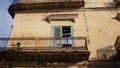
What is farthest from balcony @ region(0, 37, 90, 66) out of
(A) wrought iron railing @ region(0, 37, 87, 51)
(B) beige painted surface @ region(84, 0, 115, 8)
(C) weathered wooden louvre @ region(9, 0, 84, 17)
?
(B) beige painted surface @ region(84, 0, 115, 8)

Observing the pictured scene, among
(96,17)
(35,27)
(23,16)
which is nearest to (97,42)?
(96,17)

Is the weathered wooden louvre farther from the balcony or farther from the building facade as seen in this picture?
the balcony

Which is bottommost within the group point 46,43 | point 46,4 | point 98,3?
point 46,43

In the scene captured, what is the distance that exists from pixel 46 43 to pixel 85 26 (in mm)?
2610

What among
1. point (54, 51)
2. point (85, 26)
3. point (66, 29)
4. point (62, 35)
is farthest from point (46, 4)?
point (54, 51)

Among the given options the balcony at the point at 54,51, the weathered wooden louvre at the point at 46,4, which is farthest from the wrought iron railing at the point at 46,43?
the weathered wooden louvre at the point at 46,4

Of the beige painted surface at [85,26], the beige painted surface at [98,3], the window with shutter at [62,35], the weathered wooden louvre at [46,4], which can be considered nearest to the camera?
the window with shutter at [62,35]

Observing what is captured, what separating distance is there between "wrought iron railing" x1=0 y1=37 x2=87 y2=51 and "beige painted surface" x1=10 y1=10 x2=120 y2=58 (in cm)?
52

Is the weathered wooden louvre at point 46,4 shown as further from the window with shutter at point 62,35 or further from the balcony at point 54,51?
the balcony at point 54,51

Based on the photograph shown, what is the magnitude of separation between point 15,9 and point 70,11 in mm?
3500

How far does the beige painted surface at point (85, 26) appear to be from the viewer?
14.8 m

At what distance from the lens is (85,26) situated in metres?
15.5

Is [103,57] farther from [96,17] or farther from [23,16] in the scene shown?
[23,16]

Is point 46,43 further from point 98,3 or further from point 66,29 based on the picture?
point 98,3
